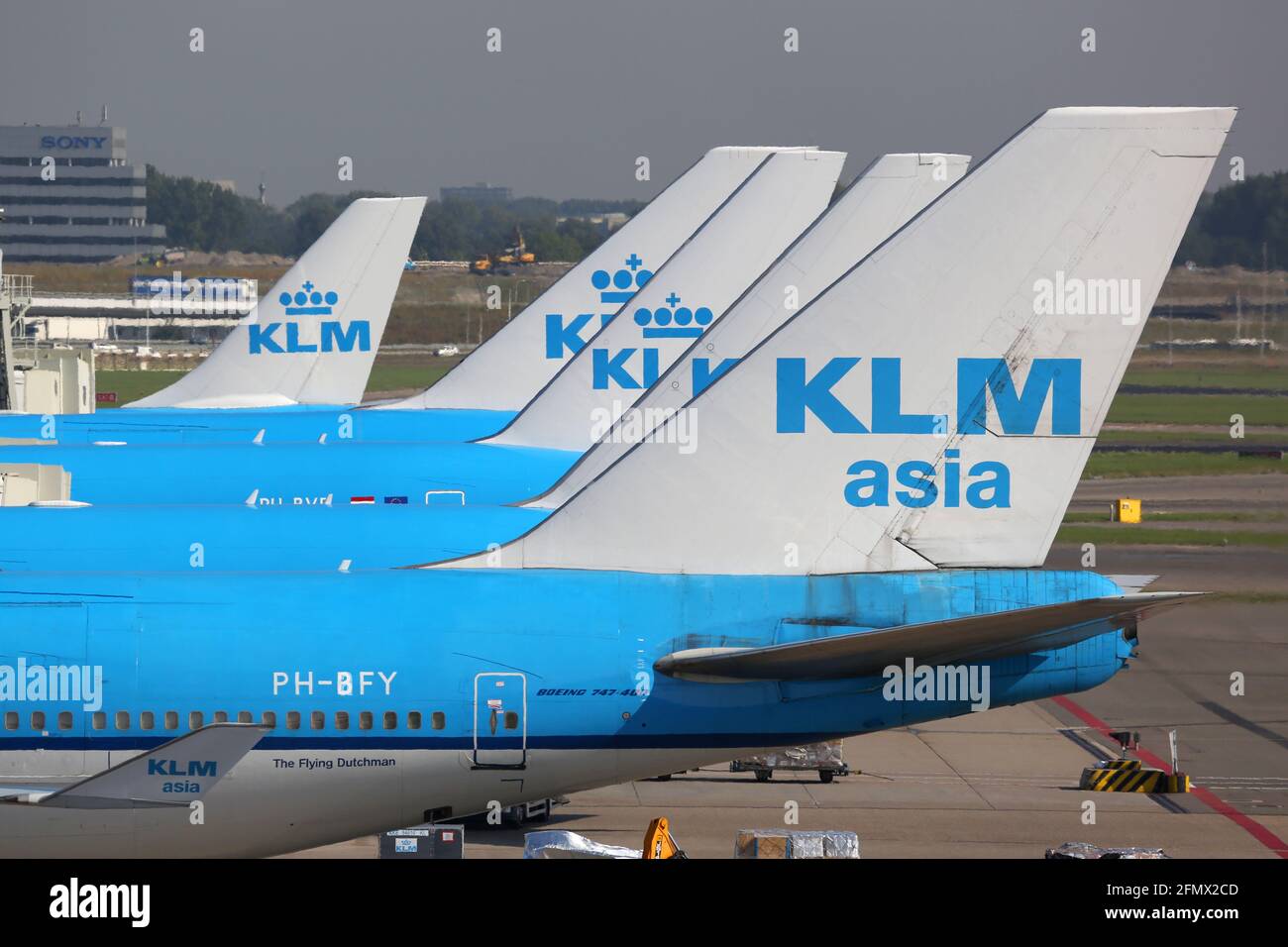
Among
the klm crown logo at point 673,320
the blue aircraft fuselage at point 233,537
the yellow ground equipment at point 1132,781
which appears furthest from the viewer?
the klm crown logo at point 673,320

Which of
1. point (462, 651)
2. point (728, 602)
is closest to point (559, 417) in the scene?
point (728, 602)

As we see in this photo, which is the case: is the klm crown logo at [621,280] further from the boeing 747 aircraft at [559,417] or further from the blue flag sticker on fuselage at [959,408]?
the blue flag sticker on fuselage at [959,408]

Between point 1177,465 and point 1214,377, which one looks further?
point 1214,377

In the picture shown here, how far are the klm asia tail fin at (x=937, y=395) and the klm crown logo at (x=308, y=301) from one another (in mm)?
27934

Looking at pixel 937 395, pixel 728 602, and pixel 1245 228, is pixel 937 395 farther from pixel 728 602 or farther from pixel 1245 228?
pixel 1245 228

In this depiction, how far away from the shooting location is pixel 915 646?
49.7 ft

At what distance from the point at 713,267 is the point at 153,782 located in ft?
55.3

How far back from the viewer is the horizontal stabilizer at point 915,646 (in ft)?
47.7

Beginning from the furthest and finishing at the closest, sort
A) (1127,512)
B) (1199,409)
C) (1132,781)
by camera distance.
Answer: (1199,409), (1127,512), (1132,781)

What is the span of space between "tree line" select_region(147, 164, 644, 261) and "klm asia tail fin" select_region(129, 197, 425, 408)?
10313 cm

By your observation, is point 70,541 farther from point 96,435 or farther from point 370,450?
point 96,435

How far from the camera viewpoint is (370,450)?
95.9ft

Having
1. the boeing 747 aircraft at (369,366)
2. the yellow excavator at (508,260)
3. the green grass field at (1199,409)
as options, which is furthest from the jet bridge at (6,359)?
the yellow excavator at (508,260)
